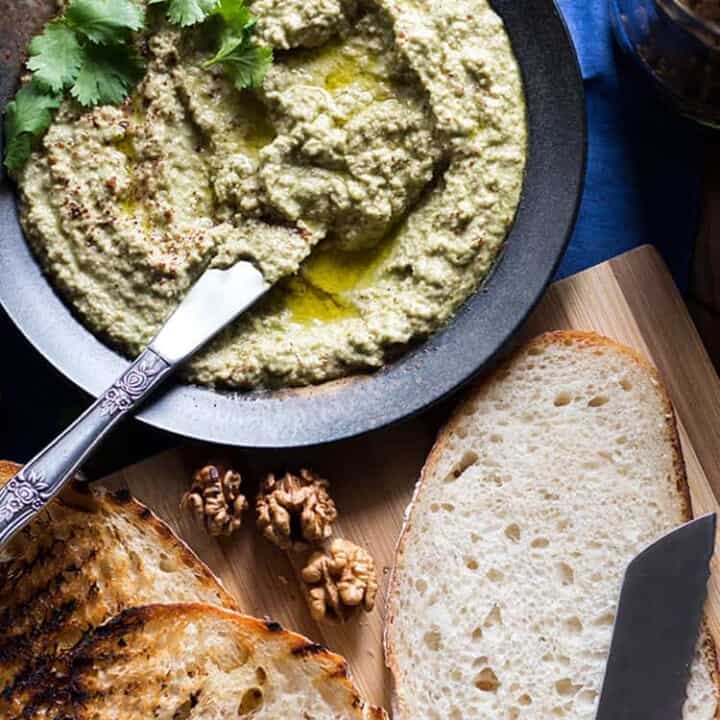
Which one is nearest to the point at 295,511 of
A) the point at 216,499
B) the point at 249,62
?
the point at 216,499

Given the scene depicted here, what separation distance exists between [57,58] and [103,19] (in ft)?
0.44

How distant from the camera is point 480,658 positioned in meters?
3.02

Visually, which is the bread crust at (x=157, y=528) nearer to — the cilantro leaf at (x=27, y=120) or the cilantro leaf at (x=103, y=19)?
the cilantro leaf at (x=27, y=120)

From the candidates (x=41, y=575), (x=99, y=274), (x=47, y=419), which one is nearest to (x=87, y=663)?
(x=41, y=575)

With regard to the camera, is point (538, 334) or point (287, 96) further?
point (538, 334)

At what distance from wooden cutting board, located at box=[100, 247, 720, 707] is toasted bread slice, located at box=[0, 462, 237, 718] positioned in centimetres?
11

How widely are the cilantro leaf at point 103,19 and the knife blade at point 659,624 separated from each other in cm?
162

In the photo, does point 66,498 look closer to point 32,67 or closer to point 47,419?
point 47,419

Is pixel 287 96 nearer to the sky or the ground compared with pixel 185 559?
nearer to the sky

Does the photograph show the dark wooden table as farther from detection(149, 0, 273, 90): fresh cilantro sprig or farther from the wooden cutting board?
detection(149, 0, 273, 90): fresh cilantro sprig

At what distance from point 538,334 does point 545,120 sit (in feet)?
1.64

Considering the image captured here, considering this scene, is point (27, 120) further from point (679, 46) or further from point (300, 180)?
point (679, 46)

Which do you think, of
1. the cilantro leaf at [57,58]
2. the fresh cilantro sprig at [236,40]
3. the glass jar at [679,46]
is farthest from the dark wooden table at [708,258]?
the cilantro leaf at [57,58]

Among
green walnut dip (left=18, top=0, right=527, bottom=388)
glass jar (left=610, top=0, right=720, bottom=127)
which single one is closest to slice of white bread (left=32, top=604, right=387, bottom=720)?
green walnut dip (left=18, top=0, right=527, bottom=388)
